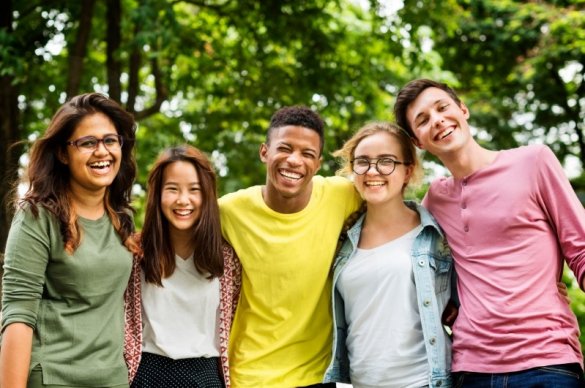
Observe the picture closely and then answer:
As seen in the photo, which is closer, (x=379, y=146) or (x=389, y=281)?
(x=389, y=281)

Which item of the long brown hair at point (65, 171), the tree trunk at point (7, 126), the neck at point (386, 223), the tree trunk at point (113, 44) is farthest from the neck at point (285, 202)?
the tree trunk at point (113, 44)

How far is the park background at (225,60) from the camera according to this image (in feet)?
24.4

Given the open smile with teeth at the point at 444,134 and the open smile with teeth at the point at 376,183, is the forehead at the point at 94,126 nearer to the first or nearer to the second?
the open smile with teeth at the point at 376,183

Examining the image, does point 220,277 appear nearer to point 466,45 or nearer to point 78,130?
point 78,130

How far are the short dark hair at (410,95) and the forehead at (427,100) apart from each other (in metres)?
0.02

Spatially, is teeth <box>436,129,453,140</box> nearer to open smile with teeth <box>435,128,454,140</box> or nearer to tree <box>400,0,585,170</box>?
open smile with teeth <box>435,128,454,140</box>

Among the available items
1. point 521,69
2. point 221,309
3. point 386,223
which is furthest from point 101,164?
point 521,69

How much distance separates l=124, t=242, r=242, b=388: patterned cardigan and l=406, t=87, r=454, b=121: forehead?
1.23 metres

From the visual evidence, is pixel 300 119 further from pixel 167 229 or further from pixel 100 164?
pixel 100 164

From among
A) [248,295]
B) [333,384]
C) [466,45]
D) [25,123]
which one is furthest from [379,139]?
[466,45]

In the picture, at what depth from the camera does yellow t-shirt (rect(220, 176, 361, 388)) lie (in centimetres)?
364

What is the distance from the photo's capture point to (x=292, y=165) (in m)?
3.85

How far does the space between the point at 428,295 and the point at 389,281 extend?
201 mm

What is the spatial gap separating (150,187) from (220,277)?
1.99ft
